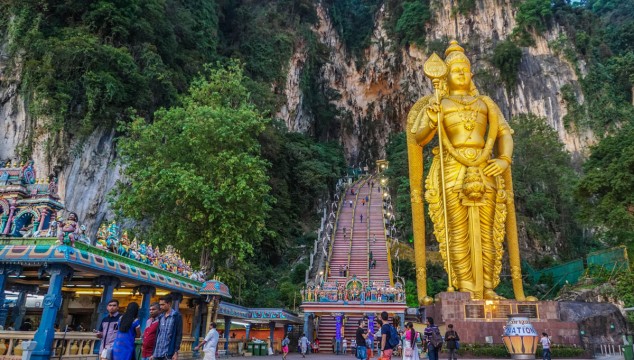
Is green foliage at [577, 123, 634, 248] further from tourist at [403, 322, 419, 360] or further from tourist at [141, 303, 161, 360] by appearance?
tourist at [141, 303, 161, 360]

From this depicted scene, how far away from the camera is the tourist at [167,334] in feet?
12.9

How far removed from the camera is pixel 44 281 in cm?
826

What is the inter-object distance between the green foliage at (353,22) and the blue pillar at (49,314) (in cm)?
3730

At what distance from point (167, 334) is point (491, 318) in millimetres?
7740

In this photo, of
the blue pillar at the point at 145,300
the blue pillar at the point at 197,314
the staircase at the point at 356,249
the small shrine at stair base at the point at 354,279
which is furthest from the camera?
the staircase at the point at 356,249

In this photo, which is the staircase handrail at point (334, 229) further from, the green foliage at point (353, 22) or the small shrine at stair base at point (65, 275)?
the green foliage at point (353, 22)

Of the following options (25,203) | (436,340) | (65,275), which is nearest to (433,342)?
(436,340)

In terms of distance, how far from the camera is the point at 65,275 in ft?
20.0

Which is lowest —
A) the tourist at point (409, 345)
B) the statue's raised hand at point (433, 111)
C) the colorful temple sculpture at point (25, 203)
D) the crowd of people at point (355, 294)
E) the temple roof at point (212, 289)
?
the tourist at point (409, 345)

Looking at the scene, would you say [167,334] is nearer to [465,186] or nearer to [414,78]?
[465,186]

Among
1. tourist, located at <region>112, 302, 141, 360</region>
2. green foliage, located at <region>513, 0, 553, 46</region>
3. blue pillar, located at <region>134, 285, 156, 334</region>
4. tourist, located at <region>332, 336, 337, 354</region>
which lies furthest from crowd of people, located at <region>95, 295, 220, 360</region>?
green foliage, located at <region>513, 0, 553, 46</region>

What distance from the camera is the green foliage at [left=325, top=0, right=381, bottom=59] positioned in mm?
40812

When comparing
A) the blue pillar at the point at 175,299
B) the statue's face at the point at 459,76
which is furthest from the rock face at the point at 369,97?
the statue's face at the point at 459,76

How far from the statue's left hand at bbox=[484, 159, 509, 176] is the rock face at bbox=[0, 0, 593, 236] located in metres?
12.0
